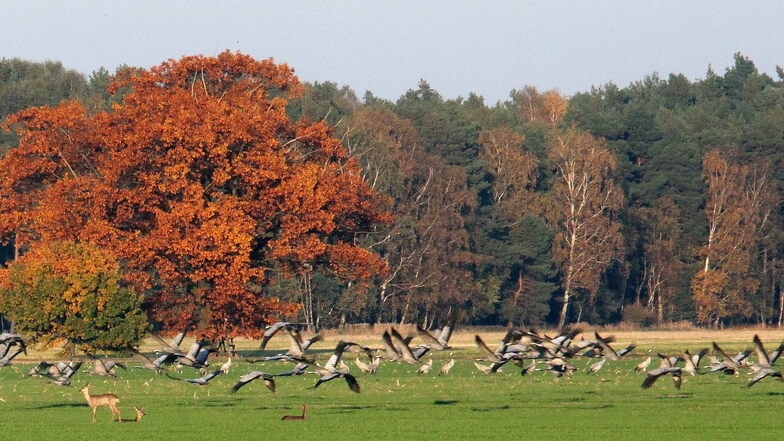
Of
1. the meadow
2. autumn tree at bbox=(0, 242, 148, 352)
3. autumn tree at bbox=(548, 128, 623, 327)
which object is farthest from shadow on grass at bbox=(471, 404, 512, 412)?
autumn tree at bbox=(548, 128, 623, 327)

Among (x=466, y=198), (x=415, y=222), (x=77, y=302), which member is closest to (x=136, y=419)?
(x=77, y=302)

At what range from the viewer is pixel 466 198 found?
360ft

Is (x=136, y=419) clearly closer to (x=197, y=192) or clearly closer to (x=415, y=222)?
(x=197, y=192)

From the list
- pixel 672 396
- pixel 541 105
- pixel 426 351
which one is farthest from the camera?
pixel 541 105

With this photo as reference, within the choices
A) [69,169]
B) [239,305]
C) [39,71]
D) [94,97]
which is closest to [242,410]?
[239,305]

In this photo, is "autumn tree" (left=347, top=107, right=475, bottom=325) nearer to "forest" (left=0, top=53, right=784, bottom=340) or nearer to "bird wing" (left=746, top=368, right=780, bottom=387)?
"forest" (left=0, top=53, right=784, bottom=340)

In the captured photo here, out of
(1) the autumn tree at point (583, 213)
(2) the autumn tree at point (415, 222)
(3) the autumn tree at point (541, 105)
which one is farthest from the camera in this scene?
(3) the autumn tree at point (541, 105)

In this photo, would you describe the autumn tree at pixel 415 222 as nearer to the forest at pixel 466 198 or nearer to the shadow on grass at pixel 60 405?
the forest at pixel 466 198

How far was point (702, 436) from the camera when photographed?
2933 centimetres

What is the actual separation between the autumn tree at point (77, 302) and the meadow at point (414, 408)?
8331 millimetres

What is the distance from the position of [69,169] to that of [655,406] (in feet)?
124

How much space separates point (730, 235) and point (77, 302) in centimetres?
6583

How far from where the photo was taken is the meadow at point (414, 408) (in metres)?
30.4

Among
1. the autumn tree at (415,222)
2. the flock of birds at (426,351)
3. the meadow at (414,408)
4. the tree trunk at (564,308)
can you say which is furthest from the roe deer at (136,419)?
the tree trunk at (564,308)
